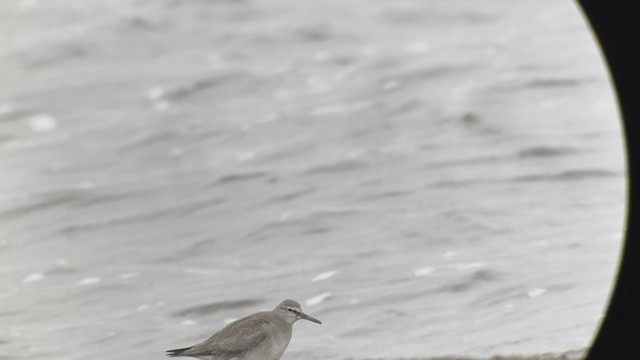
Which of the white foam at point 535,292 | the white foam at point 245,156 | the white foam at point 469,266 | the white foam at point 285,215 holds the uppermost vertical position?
the white foam at point 245,156

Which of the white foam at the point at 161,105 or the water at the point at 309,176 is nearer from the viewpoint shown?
the water at the point at 309,176

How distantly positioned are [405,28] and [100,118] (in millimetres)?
4412

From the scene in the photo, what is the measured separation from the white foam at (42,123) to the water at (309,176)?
0.03 metres

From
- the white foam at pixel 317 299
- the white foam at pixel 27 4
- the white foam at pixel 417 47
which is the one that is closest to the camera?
the white foam at pixel 317 299

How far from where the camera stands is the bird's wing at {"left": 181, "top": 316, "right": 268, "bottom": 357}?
5961 millimetres

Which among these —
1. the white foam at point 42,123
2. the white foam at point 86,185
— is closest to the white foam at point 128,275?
the white foam at point 86,185

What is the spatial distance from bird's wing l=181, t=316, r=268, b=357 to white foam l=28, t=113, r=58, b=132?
30.1 ft

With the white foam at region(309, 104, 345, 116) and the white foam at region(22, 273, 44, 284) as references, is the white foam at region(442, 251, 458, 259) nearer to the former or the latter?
the white foam at region(22, 273, 44, 284)

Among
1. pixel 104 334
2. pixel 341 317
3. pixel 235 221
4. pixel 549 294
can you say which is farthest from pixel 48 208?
pixel 549 294

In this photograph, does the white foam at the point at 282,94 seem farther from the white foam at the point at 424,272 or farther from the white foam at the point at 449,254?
the white foam at the point at 424,272

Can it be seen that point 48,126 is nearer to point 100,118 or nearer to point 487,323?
point 100,118

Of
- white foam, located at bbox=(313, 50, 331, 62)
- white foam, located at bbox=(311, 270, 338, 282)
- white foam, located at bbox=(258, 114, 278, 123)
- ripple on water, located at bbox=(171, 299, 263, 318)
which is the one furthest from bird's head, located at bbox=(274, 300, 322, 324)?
white foam, located at bbox=(313, 50, 331, 62)

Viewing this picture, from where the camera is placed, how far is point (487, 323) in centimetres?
780

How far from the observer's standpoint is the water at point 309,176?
28.5 ft
